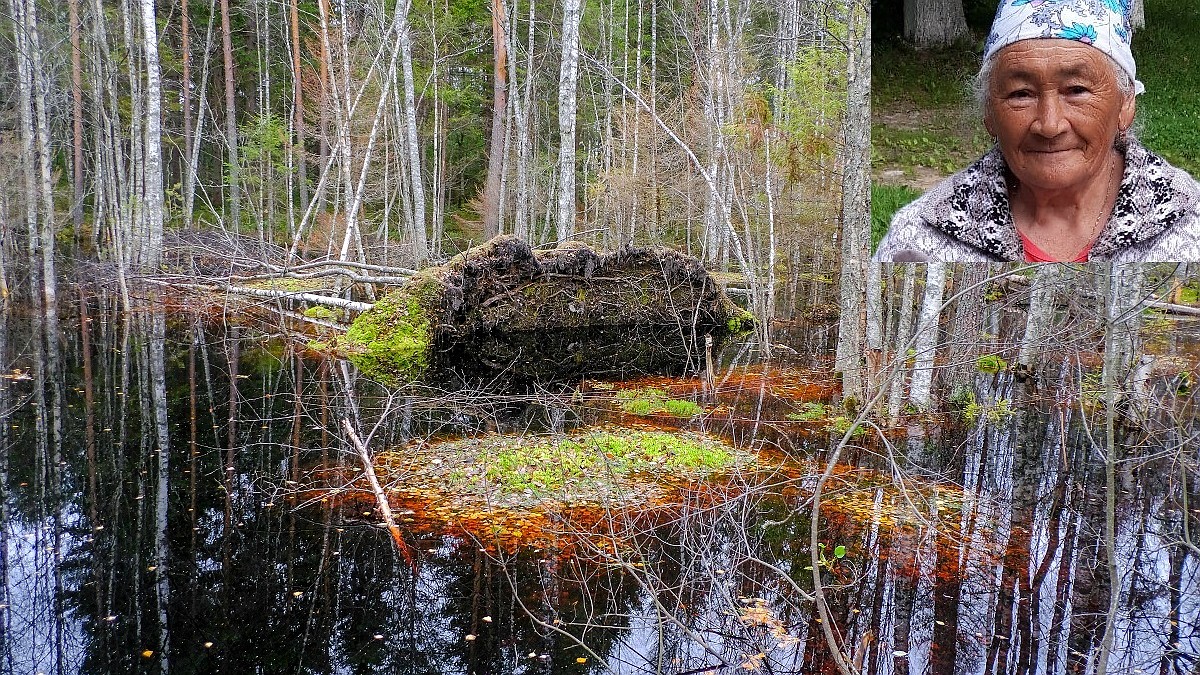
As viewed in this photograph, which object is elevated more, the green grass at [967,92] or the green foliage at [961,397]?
the green grass at [967,92]

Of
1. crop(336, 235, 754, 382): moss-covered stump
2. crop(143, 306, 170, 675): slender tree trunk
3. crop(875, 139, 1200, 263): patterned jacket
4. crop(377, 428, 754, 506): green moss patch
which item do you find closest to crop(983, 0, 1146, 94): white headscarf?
crop(875, 139, 1200, 263): patterned jacket

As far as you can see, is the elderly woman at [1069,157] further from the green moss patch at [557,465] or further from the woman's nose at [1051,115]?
the green moss patch at [557,465]

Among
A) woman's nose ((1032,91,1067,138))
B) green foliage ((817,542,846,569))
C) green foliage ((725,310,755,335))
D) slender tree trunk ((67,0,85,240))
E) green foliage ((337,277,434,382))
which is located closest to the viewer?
woman's nose ((1032,91,1067,138))

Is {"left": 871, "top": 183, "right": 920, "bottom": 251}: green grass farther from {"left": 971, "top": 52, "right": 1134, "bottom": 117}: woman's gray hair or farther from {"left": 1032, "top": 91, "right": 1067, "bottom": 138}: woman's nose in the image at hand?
{"left": 1032, "top": 91, "right": 1067, "bottom": 138}: woman's nose

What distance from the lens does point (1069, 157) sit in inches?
56.2

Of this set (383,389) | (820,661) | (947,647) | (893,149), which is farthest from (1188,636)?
(383,389)

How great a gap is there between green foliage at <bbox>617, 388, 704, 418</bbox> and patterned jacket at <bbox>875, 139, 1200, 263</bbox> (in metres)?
7.59

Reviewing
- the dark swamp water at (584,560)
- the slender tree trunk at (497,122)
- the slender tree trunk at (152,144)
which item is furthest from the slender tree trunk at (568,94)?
the slender tree trunk at (152,144)

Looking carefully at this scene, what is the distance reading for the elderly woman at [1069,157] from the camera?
1.32m

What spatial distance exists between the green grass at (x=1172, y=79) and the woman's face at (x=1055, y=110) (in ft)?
0.84

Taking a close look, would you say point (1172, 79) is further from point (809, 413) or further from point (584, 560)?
point (809, 413)

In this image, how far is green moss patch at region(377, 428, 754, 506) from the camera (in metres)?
6.61

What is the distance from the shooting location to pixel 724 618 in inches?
178

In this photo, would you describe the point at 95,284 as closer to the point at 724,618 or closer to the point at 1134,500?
the point at 724,618
